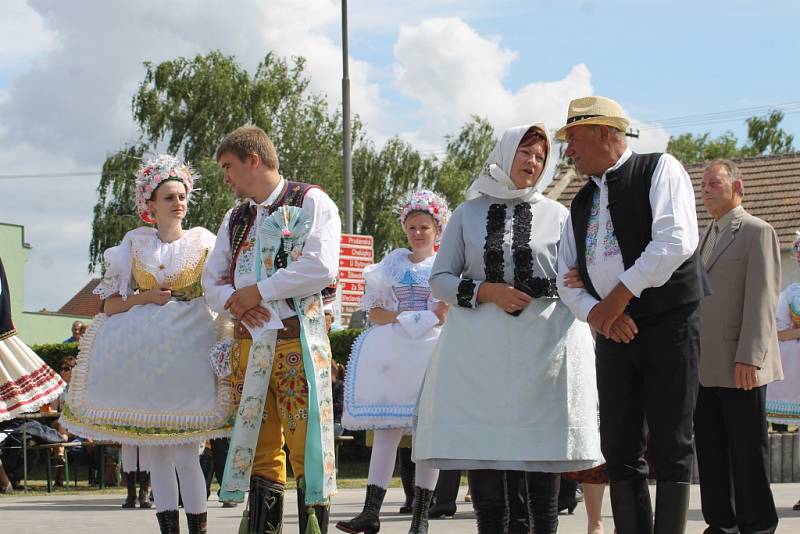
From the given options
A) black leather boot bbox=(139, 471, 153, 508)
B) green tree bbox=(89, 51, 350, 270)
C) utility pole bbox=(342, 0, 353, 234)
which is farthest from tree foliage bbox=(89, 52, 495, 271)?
black leather boot bbox=(139, 471, 153, 508)

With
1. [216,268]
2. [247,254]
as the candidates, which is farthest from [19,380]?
[247,254]

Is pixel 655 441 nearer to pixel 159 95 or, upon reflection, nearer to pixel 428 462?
pixel 428 462

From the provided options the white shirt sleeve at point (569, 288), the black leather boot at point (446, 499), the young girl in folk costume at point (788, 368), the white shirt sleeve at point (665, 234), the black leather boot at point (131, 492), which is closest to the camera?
the white shirt sleeve at point (665, 234)

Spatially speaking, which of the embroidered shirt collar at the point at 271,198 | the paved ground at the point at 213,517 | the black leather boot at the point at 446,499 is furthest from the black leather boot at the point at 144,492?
the embroidered shirt collar at the point at 271,198

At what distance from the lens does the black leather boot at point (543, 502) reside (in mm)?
5879

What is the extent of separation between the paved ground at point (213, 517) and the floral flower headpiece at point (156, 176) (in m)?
2.24

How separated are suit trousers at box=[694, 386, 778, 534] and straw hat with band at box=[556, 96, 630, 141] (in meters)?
1.93

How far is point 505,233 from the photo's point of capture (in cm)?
601

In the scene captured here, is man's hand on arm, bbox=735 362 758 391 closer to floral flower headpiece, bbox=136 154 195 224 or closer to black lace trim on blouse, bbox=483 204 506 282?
black lace trim on blouse, bbox=483 204 506 282

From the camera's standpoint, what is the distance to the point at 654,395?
5535 millimetres

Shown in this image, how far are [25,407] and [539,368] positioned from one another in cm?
390

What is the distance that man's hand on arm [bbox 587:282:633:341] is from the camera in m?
5.48

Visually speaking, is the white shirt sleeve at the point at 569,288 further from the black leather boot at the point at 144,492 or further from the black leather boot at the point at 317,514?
the black leather boot at the point at 144,492

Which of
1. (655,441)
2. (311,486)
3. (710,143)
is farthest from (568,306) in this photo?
(710,143)
